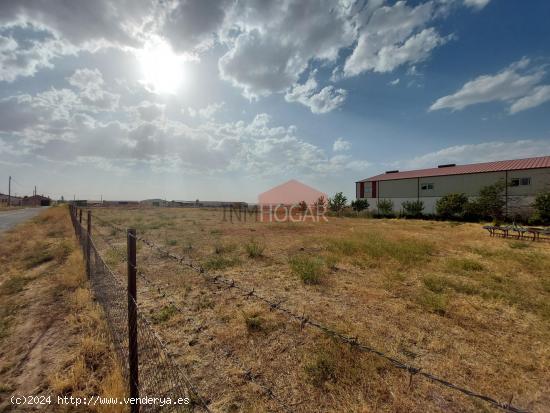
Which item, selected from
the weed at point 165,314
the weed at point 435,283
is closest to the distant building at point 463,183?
the weed at point 435,283

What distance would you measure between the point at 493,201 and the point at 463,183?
4.71 meters

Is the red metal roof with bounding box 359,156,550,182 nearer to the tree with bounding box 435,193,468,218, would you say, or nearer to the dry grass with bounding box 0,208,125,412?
the tree with bounding box 435,193,468,218

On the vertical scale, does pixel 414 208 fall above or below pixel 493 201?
below

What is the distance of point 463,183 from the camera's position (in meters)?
28.4

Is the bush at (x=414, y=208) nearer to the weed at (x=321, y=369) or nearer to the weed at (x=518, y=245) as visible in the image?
the weed at (x=518, y=245)

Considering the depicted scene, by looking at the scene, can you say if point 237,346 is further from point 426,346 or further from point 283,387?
point 426,346

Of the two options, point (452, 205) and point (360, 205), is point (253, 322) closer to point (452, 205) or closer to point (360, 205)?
point (452, 205)

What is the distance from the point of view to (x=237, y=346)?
377cm

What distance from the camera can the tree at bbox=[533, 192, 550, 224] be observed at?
20203 millimetres

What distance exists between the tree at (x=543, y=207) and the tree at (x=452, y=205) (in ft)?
18.5

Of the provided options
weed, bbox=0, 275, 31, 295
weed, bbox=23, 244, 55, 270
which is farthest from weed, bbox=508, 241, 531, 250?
weed, bbox=23, 244, 55, 270

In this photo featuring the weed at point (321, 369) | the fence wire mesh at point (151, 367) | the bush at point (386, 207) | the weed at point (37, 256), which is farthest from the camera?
the bush at point (386, 207)

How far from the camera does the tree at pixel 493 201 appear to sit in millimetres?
24219

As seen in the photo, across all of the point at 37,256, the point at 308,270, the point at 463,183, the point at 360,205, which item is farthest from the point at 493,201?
the point at 37,256
